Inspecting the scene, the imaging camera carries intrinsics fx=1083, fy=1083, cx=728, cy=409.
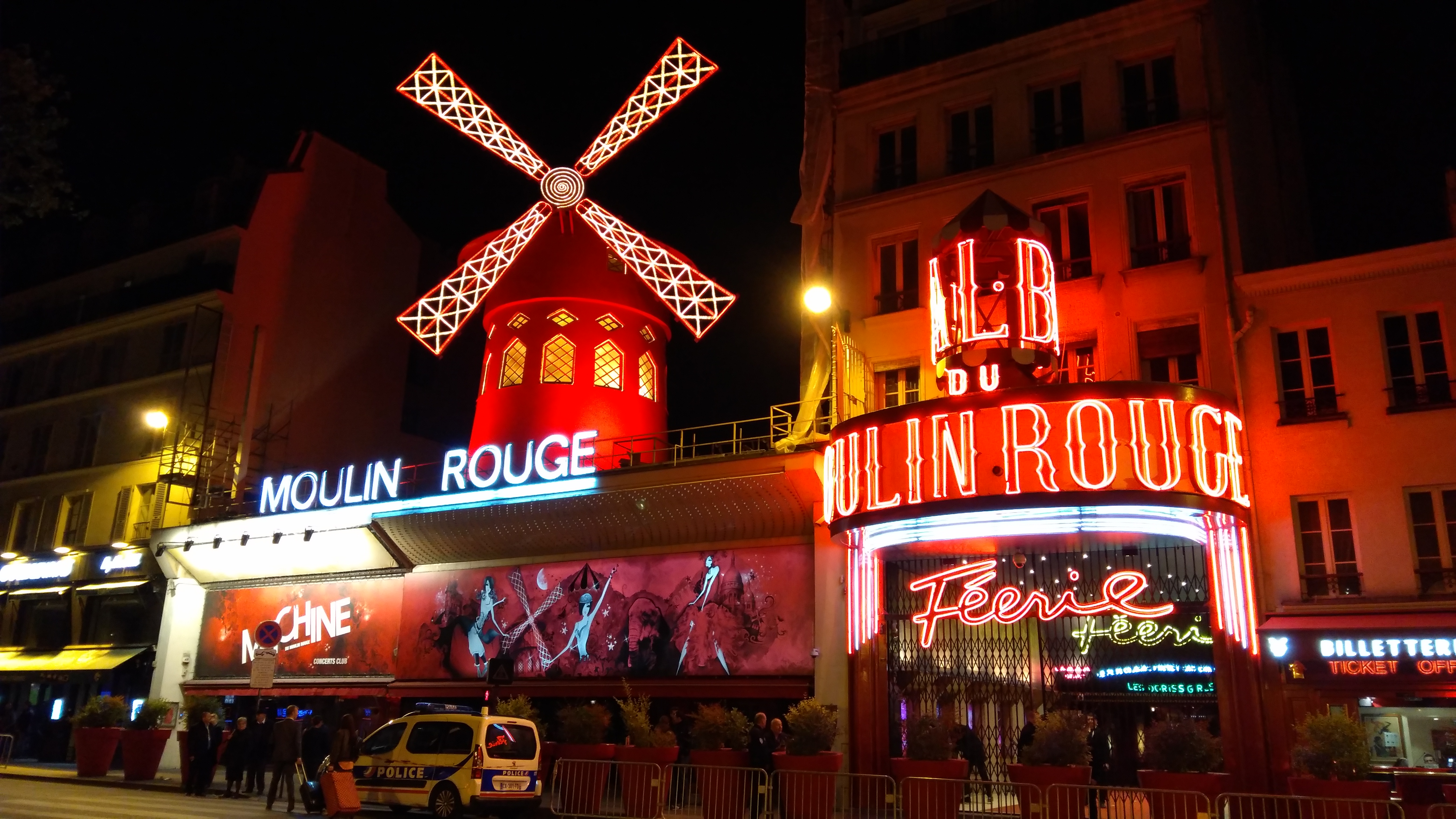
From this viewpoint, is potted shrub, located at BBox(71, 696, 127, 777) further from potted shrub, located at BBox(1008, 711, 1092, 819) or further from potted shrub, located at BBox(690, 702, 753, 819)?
potted shrub, located at BBox(1008, 711, 1092, 819)

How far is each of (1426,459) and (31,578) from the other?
97.1 feet

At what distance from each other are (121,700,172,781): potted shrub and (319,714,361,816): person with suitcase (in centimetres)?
688

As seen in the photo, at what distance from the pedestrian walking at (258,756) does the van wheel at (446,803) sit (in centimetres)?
481

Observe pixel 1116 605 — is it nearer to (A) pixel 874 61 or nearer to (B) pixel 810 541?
(B) pixel 810 541

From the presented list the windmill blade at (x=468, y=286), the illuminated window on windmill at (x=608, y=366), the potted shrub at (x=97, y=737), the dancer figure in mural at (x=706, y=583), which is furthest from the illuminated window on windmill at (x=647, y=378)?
the potted shrub at (x=97, y=737)

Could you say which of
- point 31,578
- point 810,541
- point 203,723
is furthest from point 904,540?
point 31,578

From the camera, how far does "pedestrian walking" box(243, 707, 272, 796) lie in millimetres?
15984

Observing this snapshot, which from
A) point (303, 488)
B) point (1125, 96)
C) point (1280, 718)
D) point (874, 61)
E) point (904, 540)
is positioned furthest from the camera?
point (303, 488)

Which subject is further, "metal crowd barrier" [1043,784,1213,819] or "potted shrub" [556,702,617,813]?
"potted shrub" [556,702,617,813]

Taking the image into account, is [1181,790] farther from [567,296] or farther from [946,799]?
[567,296]

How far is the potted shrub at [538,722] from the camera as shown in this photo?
14.1m

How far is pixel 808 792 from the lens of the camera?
11688 mm

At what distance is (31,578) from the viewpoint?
27094 mm

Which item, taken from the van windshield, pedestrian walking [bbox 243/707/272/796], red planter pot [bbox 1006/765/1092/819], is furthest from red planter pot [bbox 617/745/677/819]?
pedestrian walking [bbox 243/707/272/796]
